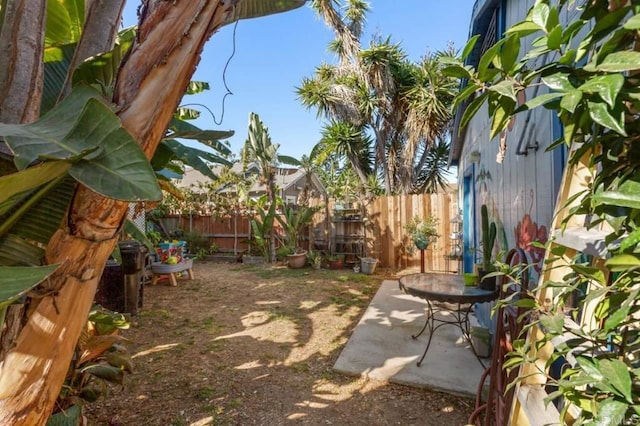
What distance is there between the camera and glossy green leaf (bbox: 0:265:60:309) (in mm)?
542

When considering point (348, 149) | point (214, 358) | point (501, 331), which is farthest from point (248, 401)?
point (348, 149)

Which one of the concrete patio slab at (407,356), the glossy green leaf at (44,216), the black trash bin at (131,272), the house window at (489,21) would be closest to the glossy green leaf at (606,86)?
the glossy green leaf at (44,216)

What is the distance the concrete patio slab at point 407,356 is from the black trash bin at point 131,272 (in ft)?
10.6

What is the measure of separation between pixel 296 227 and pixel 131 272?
185 inches

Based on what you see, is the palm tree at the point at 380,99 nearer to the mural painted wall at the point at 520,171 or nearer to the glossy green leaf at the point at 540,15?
the mural painted wall at the point at 520,171

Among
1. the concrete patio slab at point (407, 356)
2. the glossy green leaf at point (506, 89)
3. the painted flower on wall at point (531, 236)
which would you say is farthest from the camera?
the concrete patio slab at point (407, 356)

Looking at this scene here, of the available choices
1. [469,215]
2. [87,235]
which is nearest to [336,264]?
[469,215]

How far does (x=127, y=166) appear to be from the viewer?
2.28ft

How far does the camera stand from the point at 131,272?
4504 millimetres

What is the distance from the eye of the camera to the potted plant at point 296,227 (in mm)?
8312

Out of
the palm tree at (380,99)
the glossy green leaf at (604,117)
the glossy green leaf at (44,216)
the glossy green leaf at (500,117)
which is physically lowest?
the glossy green leaf at (44,216)

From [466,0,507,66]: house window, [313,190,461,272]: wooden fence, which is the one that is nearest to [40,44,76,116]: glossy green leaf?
[466,0,507,66]: house window

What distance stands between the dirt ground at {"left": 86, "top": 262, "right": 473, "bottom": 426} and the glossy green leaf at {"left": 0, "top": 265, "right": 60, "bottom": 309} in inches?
84.1

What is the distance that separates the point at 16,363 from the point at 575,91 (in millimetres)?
1418
